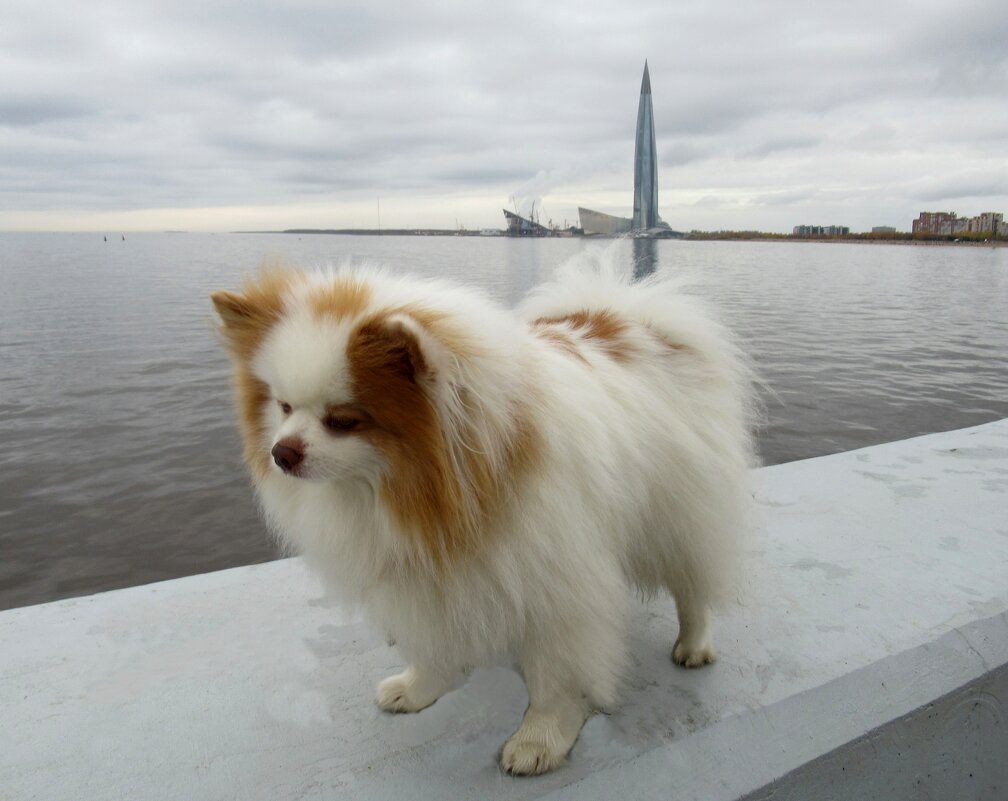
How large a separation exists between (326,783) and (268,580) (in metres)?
1.09

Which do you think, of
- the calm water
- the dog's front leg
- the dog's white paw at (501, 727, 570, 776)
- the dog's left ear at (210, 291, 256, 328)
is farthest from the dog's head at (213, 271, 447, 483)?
the dog's white paw at (501, 727, 570, 776)

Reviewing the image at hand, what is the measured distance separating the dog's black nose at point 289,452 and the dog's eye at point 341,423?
82 mm

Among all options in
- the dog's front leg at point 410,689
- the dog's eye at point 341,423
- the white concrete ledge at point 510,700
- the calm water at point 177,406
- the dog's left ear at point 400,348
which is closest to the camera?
A: the dog's left ear at point 400,348

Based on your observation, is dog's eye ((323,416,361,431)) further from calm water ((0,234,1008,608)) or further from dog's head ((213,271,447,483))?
calm water ((0,234,1008,608))

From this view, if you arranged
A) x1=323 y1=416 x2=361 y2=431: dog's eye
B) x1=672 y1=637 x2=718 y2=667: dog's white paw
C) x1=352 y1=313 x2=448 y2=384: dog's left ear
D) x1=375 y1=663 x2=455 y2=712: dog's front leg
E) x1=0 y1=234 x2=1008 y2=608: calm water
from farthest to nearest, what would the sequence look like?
x1=0 y1=234 x2=1008 y2=608: calm water
x1=672 y1=637 x2=718 y2=667: dog's white paw
x1=375 y1=663 x2=455 y2=712: dog's front leg
x1=323 y1=416 x2=361 y2=431: dog's eye
x1=352 y1=313 x2=448 y2=384: dog's left ear

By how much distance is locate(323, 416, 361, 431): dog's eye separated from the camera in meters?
1.62

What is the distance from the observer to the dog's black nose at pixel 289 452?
157 centimetres

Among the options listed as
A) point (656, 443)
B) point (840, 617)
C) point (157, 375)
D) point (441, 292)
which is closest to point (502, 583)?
point (656, 443)

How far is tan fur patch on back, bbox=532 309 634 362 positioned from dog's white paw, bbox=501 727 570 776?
1.11m

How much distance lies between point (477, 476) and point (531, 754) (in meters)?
0.75

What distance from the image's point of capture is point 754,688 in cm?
199

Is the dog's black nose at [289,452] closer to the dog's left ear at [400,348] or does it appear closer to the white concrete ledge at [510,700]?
the dog's left ear at [400,348]

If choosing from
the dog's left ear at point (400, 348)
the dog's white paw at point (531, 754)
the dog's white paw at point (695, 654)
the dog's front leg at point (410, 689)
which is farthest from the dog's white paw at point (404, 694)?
the dog's left ear at point (400, 348)

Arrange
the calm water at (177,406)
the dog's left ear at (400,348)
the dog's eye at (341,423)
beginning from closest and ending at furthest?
the dog's left ear at (400,348) → the dog's eye at (341,423) → the calm water at (177,406)
